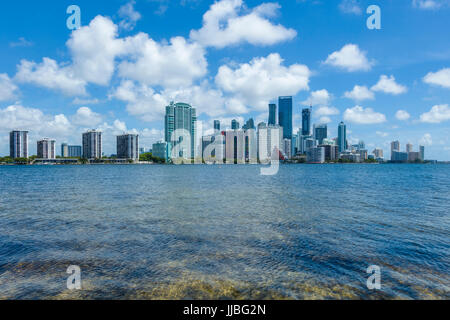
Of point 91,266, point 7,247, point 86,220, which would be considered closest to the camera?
point 91,266

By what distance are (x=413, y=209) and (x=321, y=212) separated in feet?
42.1

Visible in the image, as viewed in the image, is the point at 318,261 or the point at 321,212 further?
the point at 321,212

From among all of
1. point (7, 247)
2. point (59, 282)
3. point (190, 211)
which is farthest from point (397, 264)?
point (7, 247)

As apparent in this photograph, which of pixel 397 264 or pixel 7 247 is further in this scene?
pixel 7 247

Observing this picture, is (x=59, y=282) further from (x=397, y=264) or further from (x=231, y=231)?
(x=397, y=264)

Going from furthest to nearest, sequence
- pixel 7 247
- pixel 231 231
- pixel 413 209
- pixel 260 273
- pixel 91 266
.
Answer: pixel 413 209 → pixel 231 231 → pixel 7 247 → pixel 91 266 → pixel 260 273

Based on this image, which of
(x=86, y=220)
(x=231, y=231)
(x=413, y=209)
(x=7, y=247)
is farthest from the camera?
(x=413, y=209)

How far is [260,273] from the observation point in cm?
1422

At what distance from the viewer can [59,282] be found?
43.3 ft
